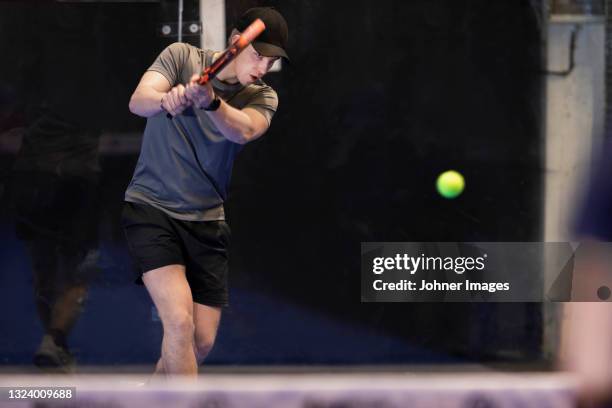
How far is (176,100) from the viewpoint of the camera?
3729 millimetres

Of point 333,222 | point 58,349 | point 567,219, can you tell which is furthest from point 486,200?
point 58,349

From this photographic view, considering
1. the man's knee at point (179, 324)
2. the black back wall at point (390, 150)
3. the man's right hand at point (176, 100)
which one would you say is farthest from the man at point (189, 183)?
the black back wall at point (390, 150)

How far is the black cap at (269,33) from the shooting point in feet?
13.3

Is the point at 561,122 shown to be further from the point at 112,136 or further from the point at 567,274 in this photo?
the point at 112,136

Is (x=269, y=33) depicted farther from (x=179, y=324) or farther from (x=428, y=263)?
(x=428, y=263)

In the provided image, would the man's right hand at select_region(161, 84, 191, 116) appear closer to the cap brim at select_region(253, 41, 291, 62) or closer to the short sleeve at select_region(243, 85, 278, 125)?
the cap brim at select_region(253, 41, 291, 62)

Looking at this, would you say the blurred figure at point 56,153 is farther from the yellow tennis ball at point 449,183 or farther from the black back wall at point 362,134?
the yellow tennis ball at point 449,183

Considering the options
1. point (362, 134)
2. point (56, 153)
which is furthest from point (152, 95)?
point (362, 134)

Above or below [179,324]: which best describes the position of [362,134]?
above

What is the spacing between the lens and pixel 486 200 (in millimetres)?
5750

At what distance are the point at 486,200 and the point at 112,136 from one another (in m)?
2.04

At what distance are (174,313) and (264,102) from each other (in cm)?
94

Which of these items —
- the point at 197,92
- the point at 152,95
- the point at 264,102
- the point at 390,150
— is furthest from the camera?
the point at 390,150

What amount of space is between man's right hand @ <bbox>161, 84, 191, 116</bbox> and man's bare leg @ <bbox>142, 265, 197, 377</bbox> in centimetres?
69
